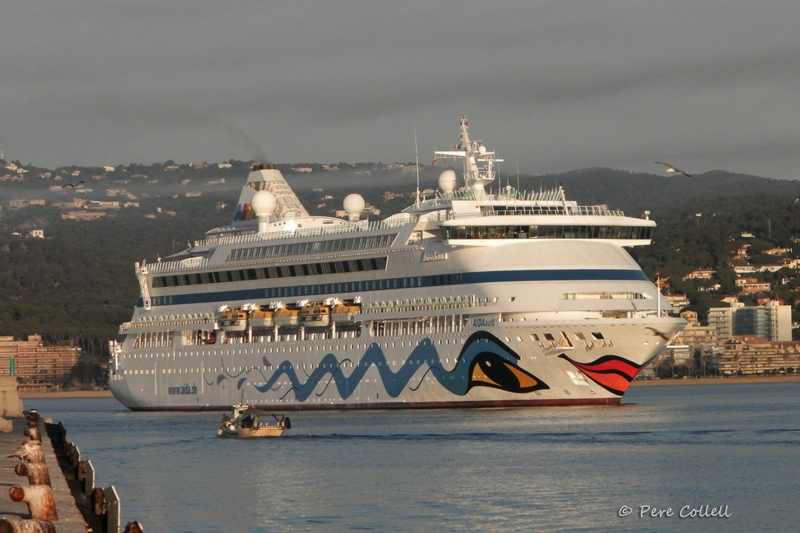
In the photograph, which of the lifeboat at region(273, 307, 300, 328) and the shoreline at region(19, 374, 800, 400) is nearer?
the lifeboat at region(273, 307, 300, 328)

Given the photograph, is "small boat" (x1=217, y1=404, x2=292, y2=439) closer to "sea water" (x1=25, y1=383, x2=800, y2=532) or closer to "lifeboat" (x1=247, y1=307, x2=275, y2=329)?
"sea water" (x1=25, y1=383, x2=800, y2=532)

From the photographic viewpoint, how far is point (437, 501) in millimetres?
33719

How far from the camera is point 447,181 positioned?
6919 cm

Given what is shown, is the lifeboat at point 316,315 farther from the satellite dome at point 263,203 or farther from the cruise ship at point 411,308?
the satellite dome at point 263,203

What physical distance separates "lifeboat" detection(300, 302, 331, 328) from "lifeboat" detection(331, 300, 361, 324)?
30 cm

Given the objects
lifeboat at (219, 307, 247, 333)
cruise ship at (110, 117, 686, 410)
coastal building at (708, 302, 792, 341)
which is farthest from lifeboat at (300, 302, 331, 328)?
coastal building at (708, 302, 792, 341)

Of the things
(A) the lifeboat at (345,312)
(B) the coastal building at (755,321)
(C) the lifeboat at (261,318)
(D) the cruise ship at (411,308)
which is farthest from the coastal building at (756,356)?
(A) the lifeboat at (345,312)

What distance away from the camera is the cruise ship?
58594mm

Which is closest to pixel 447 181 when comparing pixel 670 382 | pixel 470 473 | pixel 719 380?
pixel 470 473

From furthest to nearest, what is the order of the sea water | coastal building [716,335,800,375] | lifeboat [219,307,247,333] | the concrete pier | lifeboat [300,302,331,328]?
coastal building [716,335,800,375], lifeboat [219,307,247,333], lifeboat [300,302,331,328], the sea water, the concrete pier

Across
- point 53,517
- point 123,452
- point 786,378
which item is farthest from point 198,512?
point 786,378

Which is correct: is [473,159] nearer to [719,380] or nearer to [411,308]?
[411,308]

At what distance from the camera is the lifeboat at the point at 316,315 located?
66.4 meters

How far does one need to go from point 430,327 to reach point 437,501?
92.8 ft
